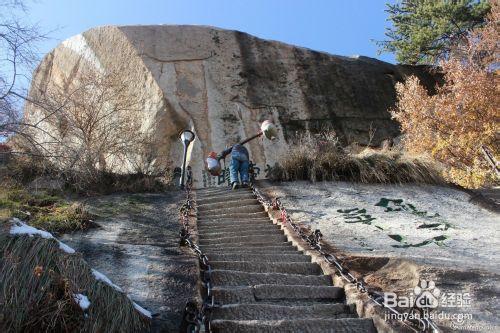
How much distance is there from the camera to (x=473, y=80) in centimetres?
1434

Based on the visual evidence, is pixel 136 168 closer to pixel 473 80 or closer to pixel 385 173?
pixel 385 173

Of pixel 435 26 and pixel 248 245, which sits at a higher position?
pixel 435 26

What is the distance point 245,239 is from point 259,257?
114cm

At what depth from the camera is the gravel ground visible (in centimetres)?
525

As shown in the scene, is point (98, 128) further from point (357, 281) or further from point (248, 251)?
point (357, 281)

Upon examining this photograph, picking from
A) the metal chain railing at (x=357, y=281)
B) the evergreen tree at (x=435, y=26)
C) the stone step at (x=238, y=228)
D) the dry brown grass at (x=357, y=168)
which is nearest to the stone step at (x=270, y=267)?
the metal chain railing at (x=357, y=281)

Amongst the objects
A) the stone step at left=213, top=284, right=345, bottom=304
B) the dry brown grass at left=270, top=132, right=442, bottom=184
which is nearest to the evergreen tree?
the dry brown grass at left=270, top=132, right=442, bottom=184

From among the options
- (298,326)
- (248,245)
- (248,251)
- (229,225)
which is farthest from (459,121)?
(298,326)

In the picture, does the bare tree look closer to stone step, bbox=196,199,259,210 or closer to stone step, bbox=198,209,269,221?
stone step, bbox=196,199,259,210

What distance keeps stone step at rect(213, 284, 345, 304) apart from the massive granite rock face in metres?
9.50

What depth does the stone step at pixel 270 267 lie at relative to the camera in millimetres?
6094

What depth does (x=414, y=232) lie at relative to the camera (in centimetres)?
788

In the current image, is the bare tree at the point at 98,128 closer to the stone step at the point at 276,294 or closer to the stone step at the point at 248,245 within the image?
the stone step at the point at 248,245

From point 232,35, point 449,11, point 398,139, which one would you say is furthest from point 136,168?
point 449,11
